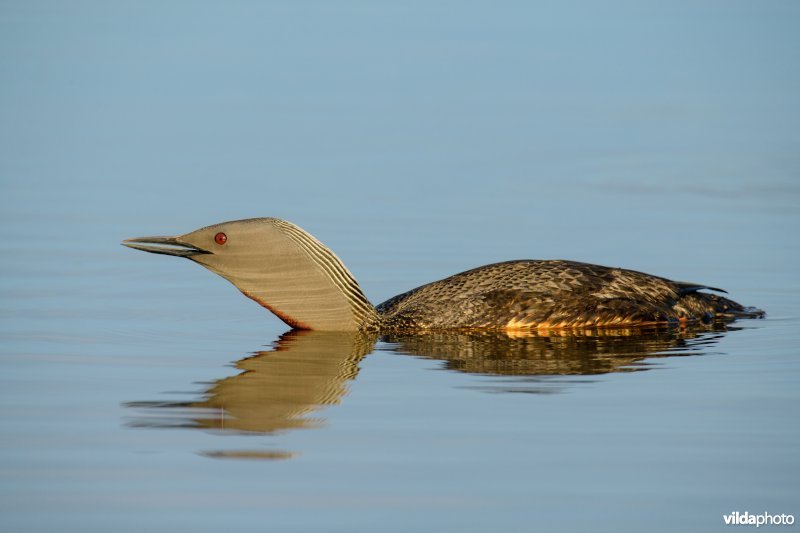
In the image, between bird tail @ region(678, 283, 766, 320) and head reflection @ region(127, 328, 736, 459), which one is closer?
head reflection @ region(127, 328, 736, 459)

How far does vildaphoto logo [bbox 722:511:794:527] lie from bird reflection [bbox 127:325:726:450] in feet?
7.17

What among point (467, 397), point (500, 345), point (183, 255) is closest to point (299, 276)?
point (183, 255)

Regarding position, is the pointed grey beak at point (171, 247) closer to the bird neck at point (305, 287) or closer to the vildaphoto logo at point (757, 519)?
the bird neck at point (305, 287)

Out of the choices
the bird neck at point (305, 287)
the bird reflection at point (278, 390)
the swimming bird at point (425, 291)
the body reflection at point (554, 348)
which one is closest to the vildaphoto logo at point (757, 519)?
the bird reflection at point (278, 390)

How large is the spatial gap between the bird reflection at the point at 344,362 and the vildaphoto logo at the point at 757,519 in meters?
2.19

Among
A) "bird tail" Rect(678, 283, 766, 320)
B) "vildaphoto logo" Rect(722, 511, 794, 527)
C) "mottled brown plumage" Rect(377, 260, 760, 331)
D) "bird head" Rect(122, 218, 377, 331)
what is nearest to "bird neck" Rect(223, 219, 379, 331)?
"bird head" Rect(122, 218, 377, 331)

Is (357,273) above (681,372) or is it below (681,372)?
above

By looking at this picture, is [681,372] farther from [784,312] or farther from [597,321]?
[784,312]

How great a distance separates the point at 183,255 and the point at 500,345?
2356 millimetres

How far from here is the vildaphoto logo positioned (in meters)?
6.81

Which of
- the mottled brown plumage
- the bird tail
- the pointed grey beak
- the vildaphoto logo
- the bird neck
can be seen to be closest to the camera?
the vildaphoto logo

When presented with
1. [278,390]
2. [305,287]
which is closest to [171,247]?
[305,287]

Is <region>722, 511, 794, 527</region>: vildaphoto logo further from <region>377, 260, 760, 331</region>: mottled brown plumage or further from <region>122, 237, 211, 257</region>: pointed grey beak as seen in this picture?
<region>122, 237, 211, 257</region>: pointed grey beak

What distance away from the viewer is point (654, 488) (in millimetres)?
7238
